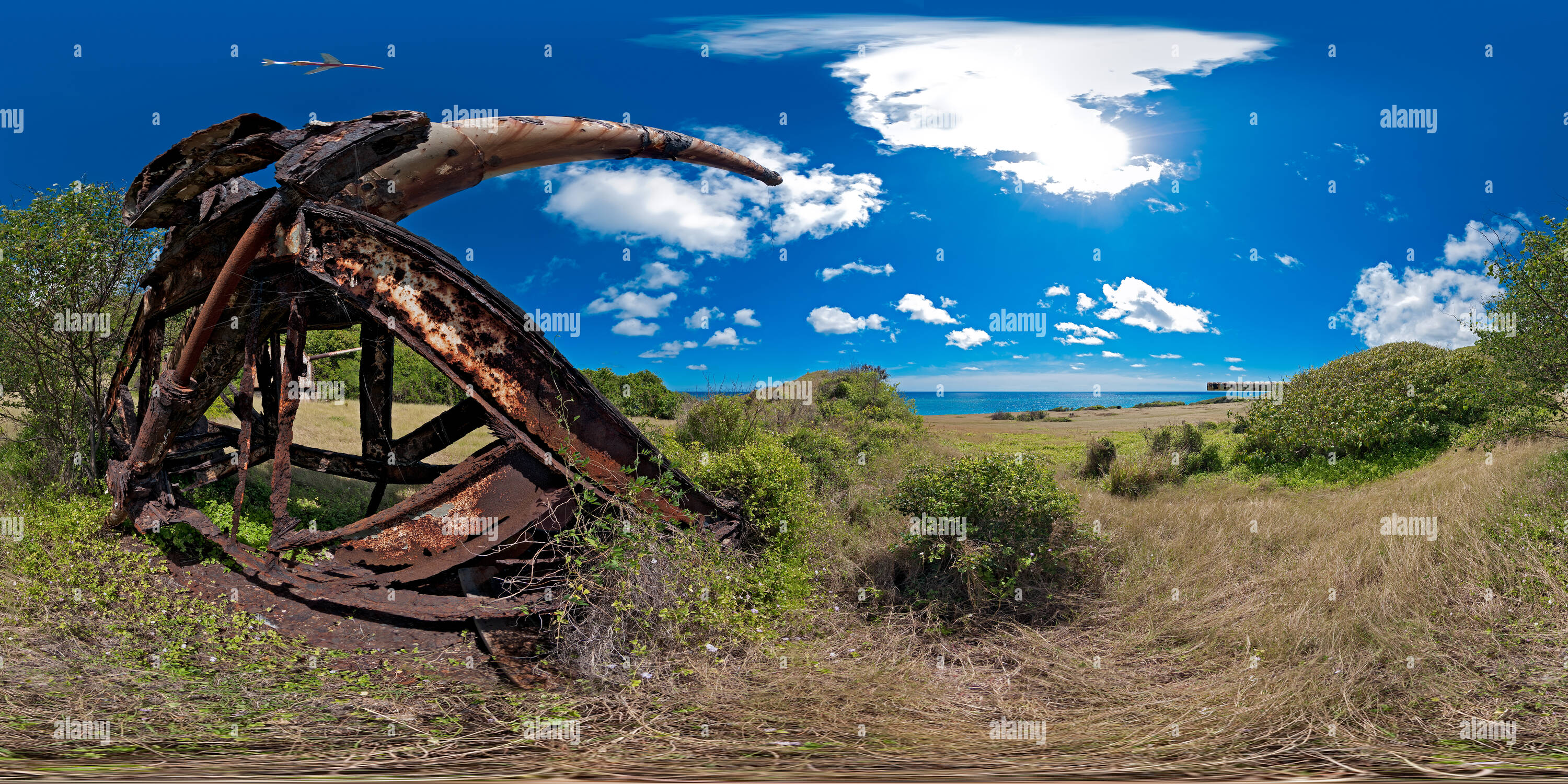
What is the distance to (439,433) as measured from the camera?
7.72 metres

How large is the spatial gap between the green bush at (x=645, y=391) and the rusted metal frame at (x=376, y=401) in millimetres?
7543

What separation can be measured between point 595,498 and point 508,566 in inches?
36.4

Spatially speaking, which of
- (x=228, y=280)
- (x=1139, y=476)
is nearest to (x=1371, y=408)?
(x=1139, y=476)

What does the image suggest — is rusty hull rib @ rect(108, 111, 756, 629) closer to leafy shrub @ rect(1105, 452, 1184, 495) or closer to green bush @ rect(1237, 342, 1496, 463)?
leafy shrub @ rect(1105, 452, 1184, 495)

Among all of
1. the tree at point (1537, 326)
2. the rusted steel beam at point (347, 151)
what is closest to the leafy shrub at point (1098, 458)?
the tree at point (1537, 326)

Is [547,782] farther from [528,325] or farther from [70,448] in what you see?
[70,448]

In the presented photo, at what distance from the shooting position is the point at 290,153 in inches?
214

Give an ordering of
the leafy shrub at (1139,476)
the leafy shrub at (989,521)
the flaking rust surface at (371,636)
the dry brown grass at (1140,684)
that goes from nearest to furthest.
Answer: the dry brown grass at (1140,684)
the flaking rust surface at (371,636)
the leafy shrub at (989,521)
the leafy shrub at (1139,476)

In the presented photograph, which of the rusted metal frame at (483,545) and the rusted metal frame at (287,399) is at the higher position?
the rusted metal frame at (287,399)

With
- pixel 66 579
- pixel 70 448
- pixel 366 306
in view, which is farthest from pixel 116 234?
pixel 366 306

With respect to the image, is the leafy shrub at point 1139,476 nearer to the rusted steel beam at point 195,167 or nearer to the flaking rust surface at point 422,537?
the flaking rust surface at point 422,537

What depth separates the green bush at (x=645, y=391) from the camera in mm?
17953

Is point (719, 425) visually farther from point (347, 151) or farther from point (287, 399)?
point (347, 151)

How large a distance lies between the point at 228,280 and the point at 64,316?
5652 mm
